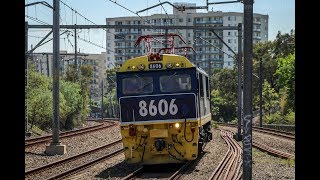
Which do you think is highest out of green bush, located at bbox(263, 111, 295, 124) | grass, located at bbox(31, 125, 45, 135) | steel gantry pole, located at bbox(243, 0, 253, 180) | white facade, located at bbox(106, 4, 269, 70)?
white facade, located at bbox(106, 4, 269, 70)

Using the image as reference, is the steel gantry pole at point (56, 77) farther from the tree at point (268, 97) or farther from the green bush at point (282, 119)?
the tree at point (268, 97)

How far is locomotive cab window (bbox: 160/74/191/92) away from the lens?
13758 mm

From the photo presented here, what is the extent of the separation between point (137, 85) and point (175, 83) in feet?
3.78

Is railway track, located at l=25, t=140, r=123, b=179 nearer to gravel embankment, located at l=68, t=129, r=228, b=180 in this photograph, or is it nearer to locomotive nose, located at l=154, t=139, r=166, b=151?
gravel embankment, located at l=68, t=129, r=228, b=180

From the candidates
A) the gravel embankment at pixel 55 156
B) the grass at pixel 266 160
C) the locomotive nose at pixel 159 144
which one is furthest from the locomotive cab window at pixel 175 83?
the gravel embankment at pixel 55 156

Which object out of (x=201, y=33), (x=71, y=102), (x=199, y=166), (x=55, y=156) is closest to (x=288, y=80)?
(x=71, y=102)

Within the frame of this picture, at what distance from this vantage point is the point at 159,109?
1352 centimetres

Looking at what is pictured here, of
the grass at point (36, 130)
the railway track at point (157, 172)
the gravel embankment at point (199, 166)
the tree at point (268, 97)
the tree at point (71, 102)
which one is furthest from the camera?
the tree at point (268, 97)

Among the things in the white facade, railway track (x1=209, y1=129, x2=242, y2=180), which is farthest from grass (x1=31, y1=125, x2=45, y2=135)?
the white facade

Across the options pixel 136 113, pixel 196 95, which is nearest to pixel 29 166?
pixel 136 113

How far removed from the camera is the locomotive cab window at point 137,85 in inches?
545
